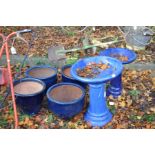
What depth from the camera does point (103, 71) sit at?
165 inches

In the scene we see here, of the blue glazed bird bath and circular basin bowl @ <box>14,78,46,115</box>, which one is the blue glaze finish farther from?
circular basin bowl @ <box>14,78,46,115</box>

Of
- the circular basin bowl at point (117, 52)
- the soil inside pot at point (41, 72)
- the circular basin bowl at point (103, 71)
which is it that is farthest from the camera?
the soil inside pot at point (41, 72)

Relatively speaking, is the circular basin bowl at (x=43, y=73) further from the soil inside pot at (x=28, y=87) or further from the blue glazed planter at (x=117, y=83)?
the blue glazed planter at (x=117, y=83)

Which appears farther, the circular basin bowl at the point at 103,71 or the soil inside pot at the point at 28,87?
the soil inside pot at the point at 28,87

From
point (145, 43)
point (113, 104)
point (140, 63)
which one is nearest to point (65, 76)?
point (113, 104)

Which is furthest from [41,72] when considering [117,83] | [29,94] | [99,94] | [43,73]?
[99,94]

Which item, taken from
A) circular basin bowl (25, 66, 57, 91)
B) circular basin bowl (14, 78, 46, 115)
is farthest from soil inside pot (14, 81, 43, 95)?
circular basin bowl (25, 66, 57, 91)

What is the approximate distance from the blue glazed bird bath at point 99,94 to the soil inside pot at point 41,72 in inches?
36.0

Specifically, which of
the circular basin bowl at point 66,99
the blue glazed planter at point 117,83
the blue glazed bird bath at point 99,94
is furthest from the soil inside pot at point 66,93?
the blue glazed planter at point 117,83

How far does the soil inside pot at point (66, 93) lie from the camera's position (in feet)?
14.8

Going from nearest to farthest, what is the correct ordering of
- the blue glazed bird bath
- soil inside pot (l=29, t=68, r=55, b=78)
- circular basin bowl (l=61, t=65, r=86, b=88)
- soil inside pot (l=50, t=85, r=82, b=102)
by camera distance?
the blue glazed bird bath → soil inside pot (l=50, t=85, r=82, b=102) → circular basin bowl (l=61, t=65, r=86, b=88) → soil inside pot (l=29, t=68, r=55, b=78)

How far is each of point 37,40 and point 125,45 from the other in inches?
70.4

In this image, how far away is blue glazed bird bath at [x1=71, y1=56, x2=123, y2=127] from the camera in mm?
4059

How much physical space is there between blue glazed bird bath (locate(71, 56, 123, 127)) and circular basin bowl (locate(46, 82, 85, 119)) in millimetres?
160
